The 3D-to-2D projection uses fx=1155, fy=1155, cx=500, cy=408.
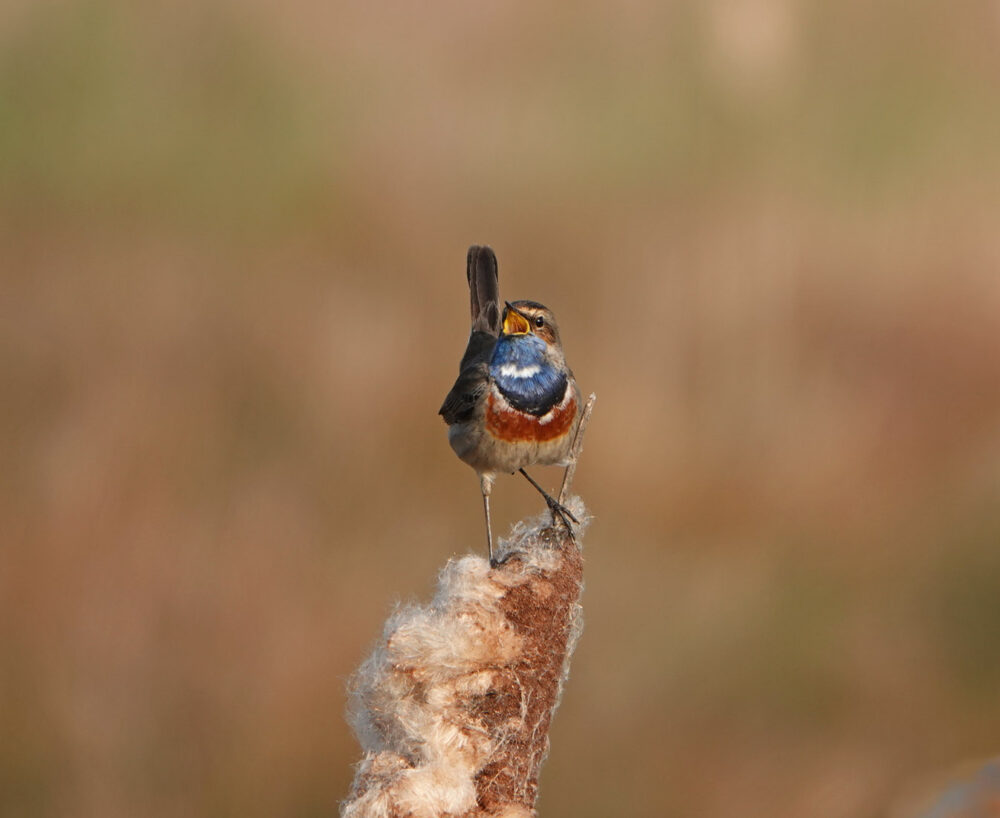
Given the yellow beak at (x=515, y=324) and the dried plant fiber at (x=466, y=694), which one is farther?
the yellow beak at (x=515, y=324)

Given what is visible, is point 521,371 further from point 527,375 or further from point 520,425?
point 520,425

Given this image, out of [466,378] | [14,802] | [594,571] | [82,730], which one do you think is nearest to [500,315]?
[466,378]

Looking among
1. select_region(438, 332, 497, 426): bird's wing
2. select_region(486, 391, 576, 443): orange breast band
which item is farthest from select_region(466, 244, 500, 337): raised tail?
select_region(486, 391, 576, 443): orange breast band

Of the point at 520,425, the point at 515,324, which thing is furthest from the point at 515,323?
the point at 520,425

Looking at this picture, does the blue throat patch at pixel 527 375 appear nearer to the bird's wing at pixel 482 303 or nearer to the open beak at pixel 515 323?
the open beak at pixel 515 323

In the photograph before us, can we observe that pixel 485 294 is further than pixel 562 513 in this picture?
Yes

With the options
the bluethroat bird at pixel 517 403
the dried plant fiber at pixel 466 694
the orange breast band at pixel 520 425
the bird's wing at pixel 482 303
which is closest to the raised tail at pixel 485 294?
the bird's wing at pixel 482 303
